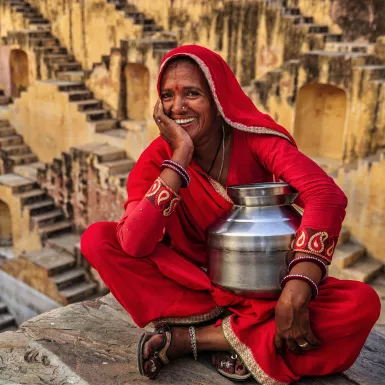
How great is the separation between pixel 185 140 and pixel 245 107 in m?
0.36

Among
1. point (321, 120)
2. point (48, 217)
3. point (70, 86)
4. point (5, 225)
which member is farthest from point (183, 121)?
point (5, 225)

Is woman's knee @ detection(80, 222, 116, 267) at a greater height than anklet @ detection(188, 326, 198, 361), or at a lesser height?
greater

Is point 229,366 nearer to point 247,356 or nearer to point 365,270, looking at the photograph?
point 247,356

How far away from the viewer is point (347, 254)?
6.66 metres

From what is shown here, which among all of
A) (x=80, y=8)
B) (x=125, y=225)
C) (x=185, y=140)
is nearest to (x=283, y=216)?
(x=185, y=140)

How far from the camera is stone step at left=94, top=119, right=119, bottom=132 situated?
438 inches

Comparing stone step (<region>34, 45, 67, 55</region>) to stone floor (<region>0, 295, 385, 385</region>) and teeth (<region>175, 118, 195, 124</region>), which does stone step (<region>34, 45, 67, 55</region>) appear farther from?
teeth (<region>175, 118, 195, 124</region>)

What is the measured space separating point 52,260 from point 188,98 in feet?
25.6

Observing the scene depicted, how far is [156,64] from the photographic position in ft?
33.8

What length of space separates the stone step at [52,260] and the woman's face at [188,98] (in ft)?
24.1

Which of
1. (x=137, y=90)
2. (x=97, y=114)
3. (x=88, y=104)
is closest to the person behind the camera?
(x=97, y=114)

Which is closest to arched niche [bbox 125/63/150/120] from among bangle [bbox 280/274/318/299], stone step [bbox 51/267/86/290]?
stone step [bbox 51/267/86/290]

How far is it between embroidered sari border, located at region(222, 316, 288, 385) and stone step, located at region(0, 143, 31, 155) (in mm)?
11428

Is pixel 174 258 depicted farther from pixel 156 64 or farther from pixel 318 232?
pixel 156 64
